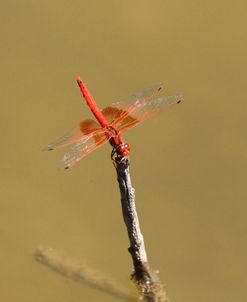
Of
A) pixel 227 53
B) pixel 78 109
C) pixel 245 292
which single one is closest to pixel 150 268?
pixel 245 292

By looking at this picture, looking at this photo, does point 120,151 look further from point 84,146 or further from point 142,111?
point 142,111

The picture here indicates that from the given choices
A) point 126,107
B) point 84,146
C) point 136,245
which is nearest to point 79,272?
point 136,245

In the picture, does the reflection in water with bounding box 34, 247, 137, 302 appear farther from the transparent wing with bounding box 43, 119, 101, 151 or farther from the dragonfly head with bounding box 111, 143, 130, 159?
the dragonfly head with bounding box 111, 143, 130, 159

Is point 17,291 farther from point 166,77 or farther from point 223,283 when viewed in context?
point 166,77

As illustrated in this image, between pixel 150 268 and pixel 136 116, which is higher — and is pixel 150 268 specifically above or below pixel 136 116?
below

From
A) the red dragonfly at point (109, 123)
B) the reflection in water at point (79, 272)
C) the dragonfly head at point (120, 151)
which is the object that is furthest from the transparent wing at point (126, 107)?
the reflection in water at point (79, 272)

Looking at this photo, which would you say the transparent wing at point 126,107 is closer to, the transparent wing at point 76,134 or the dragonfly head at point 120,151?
the transparent wing at point 76,134
